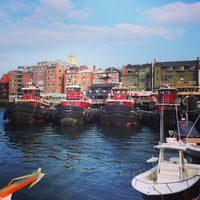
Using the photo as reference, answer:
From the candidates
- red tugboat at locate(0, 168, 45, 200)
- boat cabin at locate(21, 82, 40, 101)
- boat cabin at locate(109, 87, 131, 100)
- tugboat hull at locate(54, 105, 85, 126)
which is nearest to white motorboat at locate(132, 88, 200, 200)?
red tugboat at locate(0, 168, 45, 200)

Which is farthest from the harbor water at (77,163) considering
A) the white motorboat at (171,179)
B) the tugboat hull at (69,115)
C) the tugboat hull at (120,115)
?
the tugboat hull at (69,115)

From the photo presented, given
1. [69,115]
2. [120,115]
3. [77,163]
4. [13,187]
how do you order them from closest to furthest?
[13,187] < [77,163] < [120,115] < [69,115]

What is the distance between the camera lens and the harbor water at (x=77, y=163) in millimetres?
16312

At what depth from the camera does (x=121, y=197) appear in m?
15.7

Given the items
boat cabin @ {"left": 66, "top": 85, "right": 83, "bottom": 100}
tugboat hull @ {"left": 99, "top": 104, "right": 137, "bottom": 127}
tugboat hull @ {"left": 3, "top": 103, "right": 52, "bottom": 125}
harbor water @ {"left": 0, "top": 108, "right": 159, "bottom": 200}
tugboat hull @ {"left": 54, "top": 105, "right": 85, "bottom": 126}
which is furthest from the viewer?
boat cabin @ {"left": 66, "top": 85, "right": 83, "bottom": 100}

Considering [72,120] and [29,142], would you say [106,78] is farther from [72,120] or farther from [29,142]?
[29,142]

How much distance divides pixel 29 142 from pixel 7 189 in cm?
2194

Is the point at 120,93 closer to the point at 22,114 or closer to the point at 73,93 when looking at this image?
the point at 73,93

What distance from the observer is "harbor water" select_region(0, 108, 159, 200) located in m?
16.3

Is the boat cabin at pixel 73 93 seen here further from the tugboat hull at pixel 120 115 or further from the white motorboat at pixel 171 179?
the white motorboat at pixel 171 179

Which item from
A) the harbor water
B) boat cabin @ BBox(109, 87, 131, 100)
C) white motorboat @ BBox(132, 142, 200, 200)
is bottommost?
the harbor water

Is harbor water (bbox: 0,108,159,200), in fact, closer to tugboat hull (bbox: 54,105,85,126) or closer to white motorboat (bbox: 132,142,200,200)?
white motorboat (bbox: 132,142,200,200)

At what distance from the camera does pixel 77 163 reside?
76.8 ft

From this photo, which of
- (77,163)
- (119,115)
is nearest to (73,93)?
(119,115)
